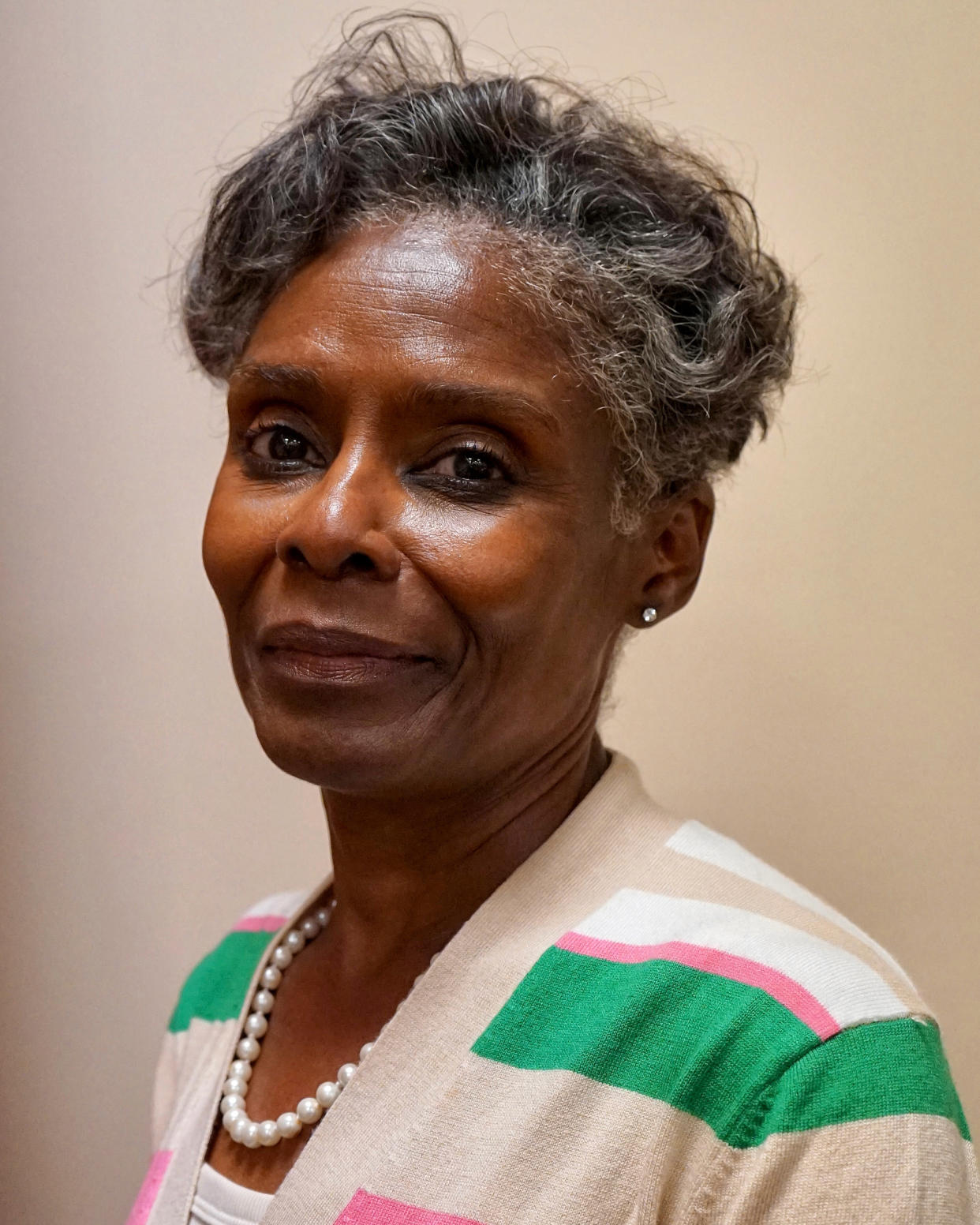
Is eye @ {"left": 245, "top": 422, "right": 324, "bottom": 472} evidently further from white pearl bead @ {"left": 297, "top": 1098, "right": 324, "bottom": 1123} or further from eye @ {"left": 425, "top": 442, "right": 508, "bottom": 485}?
white pearl bead @ {"left": 297, "top": 1098, "right": 324, "bottom": 1123}

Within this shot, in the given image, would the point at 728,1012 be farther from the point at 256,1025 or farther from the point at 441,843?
the point at 256,1025

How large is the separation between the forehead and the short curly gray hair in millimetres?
20

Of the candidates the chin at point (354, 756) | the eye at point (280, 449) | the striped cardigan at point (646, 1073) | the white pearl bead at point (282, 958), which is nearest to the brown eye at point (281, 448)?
the eye at point (280, 449)

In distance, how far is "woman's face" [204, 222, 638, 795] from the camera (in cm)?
94

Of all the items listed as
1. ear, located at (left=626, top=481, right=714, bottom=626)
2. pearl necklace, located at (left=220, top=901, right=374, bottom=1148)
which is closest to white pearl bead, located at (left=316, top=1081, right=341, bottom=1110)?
pearl necklace, located at (left=220, top=901, right=374, bottom=1148)

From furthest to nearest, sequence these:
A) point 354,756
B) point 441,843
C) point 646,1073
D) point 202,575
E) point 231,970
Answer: point 202,575 → point 231,970 → point 441,843 → point 354,756 → point 646,1073

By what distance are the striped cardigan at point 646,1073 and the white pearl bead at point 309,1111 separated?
8 centimetres

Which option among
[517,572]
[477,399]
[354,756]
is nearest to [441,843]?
[354,756]

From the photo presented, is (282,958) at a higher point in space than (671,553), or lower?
lower

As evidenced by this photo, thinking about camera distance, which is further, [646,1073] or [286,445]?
[286,445]

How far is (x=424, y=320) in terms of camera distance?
95cm

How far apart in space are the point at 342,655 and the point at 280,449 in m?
0.20

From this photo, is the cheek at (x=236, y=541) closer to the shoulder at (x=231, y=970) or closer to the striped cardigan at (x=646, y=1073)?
the striped cardigan at (x=646, y=1073)

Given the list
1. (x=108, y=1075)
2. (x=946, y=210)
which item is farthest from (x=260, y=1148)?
(x=946, y=210)
